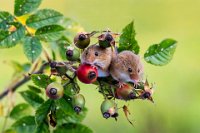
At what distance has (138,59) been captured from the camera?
3.64ft

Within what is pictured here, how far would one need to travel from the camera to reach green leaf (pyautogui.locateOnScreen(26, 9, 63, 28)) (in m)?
1.42

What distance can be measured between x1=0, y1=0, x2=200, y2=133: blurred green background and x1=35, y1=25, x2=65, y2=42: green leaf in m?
1.96

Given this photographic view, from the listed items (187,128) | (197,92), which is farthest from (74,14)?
(187,128)

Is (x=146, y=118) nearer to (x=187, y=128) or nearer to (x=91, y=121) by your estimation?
(x=187, y=128)

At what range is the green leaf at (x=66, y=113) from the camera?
1193 millimetres

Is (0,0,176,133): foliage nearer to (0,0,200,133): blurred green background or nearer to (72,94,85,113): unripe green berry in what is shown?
(72,94,85,113): unripe green berry

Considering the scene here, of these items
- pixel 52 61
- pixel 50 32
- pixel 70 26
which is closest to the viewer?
pixel 52 61

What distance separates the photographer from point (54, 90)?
107cm

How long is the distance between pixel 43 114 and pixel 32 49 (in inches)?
7.7

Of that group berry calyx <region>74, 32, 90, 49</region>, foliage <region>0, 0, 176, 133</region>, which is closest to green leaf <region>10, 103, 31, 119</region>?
foliage <region>0, 0, 176, 133</region>

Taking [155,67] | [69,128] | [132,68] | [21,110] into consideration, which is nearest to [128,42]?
[132,68]

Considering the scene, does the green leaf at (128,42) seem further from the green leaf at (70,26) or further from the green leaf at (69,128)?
the green leaf at (70,26)

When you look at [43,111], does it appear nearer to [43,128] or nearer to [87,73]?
[43,128]

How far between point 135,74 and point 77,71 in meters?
0.11
